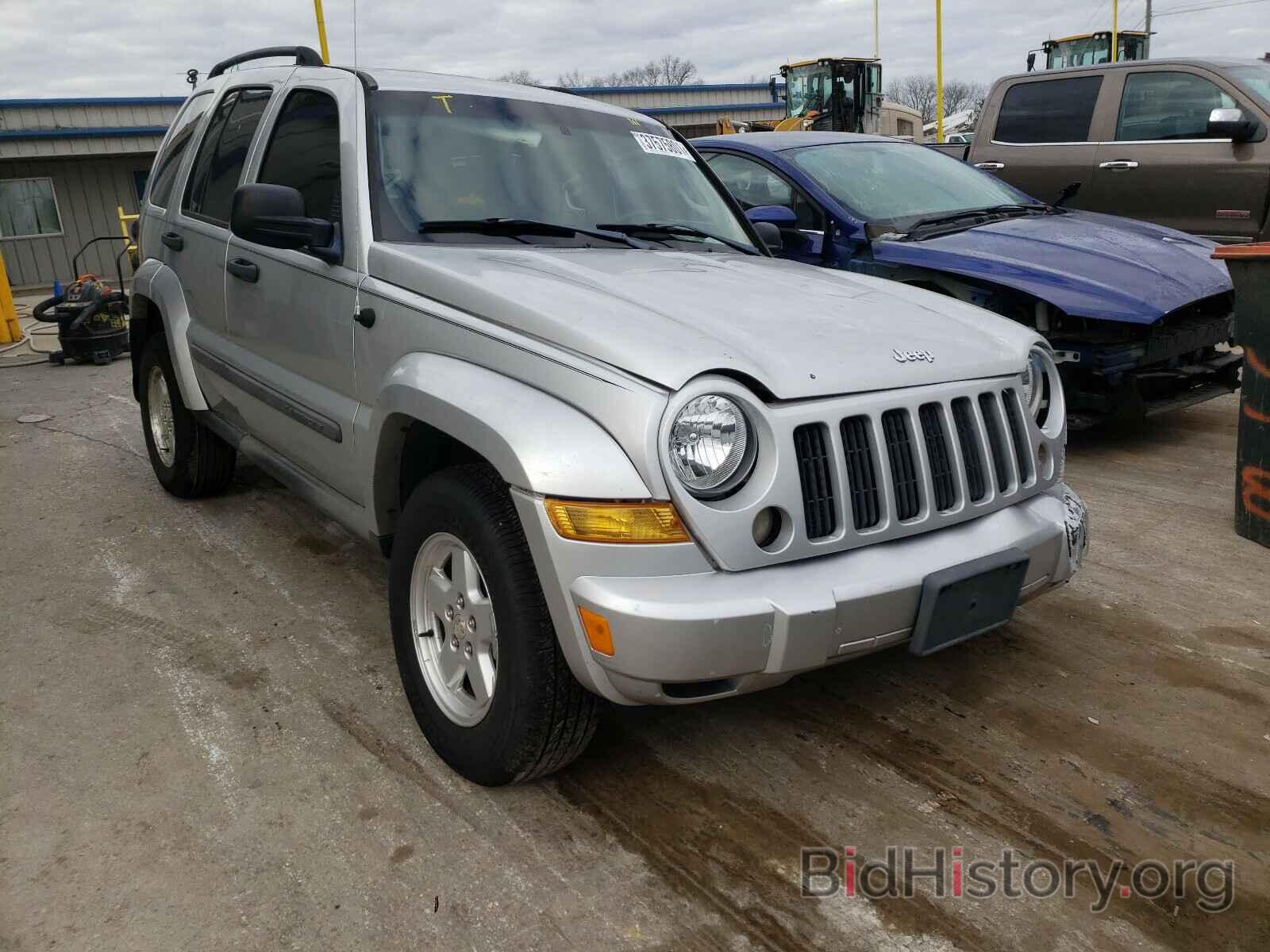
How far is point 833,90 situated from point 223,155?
68.6 ft

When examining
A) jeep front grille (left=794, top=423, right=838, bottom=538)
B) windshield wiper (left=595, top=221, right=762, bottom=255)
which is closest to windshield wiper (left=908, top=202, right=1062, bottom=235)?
windshield wiper (left=595, top=221, right=762, bottom=255)

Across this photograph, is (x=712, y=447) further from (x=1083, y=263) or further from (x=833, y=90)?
(x=833, y=90)

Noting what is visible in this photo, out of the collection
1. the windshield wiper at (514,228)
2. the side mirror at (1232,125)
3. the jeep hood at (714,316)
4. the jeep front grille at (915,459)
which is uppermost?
the side mirror at (1232,125)

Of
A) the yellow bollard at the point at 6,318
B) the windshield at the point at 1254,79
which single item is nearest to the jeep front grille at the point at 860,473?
the windshield at the point at 1254,79

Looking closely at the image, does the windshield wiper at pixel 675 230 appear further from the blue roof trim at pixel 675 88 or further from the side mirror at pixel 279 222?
the blue roof trim at pixel 675 88

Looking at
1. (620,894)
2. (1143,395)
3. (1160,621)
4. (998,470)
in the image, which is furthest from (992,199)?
(620,894)

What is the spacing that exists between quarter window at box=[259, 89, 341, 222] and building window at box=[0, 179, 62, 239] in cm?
2125

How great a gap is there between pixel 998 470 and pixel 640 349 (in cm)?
109

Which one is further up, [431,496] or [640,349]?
[640,349]

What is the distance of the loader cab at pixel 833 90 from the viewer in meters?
23.0

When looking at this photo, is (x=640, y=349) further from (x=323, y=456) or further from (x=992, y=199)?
(x=992, y=199)

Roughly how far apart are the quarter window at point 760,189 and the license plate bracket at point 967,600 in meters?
3.95

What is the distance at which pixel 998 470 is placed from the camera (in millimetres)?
2797

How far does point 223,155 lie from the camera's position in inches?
174
